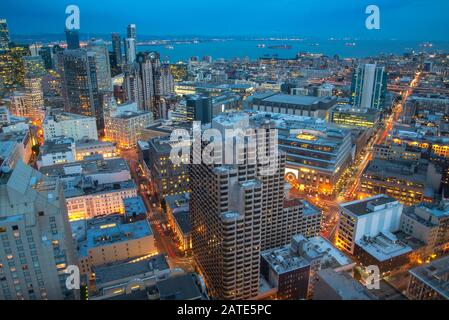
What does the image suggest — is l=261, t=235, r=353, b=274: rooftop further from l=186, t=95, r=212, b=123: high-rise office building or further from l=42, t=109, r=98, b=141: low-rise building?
l=42, t=109, r=98, b=141: low-rise building

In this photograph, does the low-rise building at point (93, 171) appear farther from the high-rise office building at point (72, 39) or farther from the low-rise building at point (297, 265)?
the high-rise office building at point (72, 39)

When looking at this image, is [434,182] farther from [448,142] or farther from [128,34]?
[128,34]

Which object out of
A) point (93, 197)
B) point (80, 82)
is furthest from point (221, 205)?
point (80, 82)

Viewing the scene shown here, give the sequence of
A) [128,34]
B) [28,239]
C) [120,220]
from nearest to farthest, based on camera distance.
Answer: [28,239], [120,220], [128,34]

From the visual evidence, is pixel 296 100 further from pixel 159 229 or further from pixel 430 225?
pixel 159 229

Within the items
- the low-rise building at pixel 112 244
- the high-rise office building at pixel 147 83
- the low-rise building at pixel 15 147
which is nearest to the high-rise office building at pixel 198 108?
the high-rise office building at pixel 147 83
